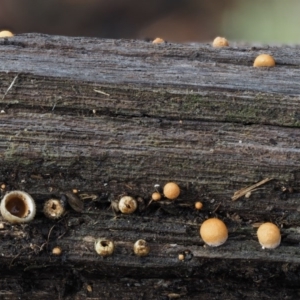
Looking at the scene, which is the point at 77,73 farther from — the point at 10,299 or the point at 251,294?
the point at 251,294

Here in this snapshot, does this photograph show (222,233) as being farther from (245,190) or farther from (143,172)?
(143,172)

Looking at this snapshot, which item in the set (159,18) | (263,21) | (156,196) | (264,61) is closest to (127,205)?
(156,196)

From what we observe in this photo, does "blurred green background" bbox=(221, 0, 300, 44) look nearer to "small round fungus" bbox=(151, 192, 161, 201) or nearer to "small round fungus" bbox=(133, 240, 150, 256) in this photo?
"small round fungus" bbox=(151, 192, 161, 201)

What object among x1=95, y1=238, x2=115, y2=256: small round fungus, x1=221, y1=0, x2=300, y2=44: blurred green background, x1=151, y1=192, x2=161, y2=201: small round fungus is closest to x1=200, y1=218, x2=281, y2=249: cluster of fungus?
x1=151, y1=192, x2=161, y2=201: small round fungus

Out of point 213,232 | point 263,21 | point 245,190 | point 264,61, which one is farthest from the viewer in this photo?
point 263,21

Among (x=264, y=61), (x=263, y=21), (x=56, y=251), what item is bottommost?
(x=56, y=251)

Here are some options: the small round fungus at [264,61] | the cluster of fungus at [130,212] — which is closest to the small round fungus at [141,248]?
the cluster of fungus at [130,212]

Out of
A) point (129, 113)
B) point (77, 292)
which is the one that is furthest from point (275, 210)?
point (77, 292)
